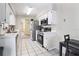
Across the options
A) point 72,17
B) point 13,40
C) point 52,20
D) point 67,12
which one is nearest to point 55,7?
point 52,20

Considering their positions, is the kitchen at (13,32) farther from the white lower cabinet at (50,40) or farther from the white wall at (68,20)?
the white wall at (68,20)

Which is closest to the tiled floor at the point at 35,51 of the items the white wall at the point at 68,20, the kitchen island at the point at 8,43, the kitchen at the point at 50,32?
the kitchen at the point at 50,32

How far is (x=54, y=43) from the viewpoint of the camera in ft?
15.9

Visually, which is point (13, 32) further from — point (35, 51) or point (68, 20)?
point (68, 20)

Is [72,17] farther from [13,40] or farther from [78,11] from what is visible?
[13,40]

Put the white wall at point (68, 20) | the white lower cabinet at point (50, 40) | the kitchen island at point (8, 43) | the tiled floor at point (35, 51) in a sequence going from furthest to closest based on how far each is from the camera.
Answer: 1. the white lower cabinet at point (50, 40)
2. the tiled floor at point (35, 51)
3. the white wall at point (68, 20)
4. the kitchen island at point (8, 43)

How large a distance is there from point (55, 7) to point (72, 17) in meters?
1.66

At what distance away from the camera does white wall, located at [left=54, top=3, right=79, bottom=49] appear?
3.35 metres

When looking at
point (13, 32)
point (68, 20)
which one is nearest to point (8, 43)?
point (13, 32)

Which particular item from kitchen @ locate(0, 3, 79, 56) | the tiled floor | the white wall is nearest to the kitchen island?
kitchen @ locate(0, 3, 79, 56)

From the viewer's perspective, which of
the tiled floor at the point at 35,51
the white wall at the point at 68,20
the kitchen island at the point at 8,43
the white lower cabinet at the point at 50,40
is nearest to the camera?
the kitchen island at the point at 8,43

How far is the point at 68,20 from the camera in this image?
150 inches

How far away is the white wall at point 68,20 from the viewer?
3.35 metres

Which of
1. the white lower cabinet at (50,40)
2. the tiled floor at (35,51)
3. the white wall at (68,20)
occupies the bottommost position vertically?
the tiled floor at (35,51)
